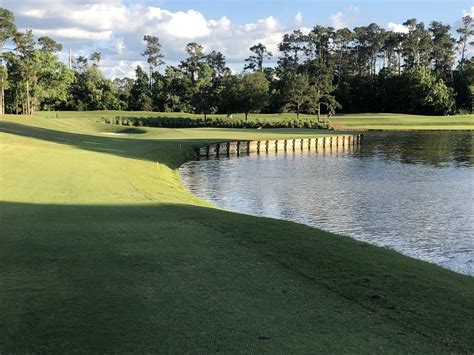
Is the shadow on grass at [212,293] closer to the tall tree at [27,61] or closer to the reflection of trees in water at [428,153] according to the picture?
the reflection of trees in water at [428,153]

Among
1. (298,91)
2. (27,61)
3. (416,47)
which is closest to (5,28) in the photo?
(27,61)

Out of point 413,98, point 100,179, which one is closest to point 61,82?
point 413,98

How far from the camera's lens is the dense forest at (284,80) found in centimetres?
9238

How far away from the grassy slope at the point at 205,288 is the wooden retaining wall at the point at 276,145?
33699 millimetres

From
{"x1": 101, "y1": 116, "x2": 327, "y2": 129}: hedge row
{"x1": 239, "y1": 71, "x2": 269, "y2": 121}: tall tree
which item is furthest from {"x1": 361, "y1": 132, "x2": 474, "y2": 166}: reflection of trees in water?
{"x1": 239, "y1": 71, "x2": 269, "y2": 121}: tall tree

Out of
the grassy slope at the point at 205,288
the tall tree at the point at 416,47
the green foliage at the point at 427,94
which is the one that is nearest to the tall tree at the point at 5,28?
the grassy slope at the point at 205,288

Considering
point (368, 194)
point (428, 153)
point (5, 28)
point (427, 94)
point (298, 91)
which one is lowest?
point (368, 194)

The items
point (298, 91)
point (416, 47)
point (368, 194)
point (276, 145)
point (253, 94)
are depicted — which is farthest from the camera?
point (416, 47)

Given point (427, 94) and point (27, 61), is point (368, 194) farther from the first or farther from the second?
point (427, 94)

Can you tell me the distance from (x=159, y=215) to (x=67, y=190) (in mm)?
4812

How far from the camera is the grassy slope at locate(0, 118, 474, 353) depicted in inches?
234

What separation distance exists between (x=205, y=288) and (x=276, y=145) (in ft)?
154

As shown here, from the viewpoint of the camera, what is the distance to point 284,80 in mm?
112625

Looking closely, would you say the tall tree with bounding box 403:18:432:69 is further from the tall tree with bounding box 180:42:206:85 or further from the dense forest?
the tall tree with bounding box 180:42:206:85
